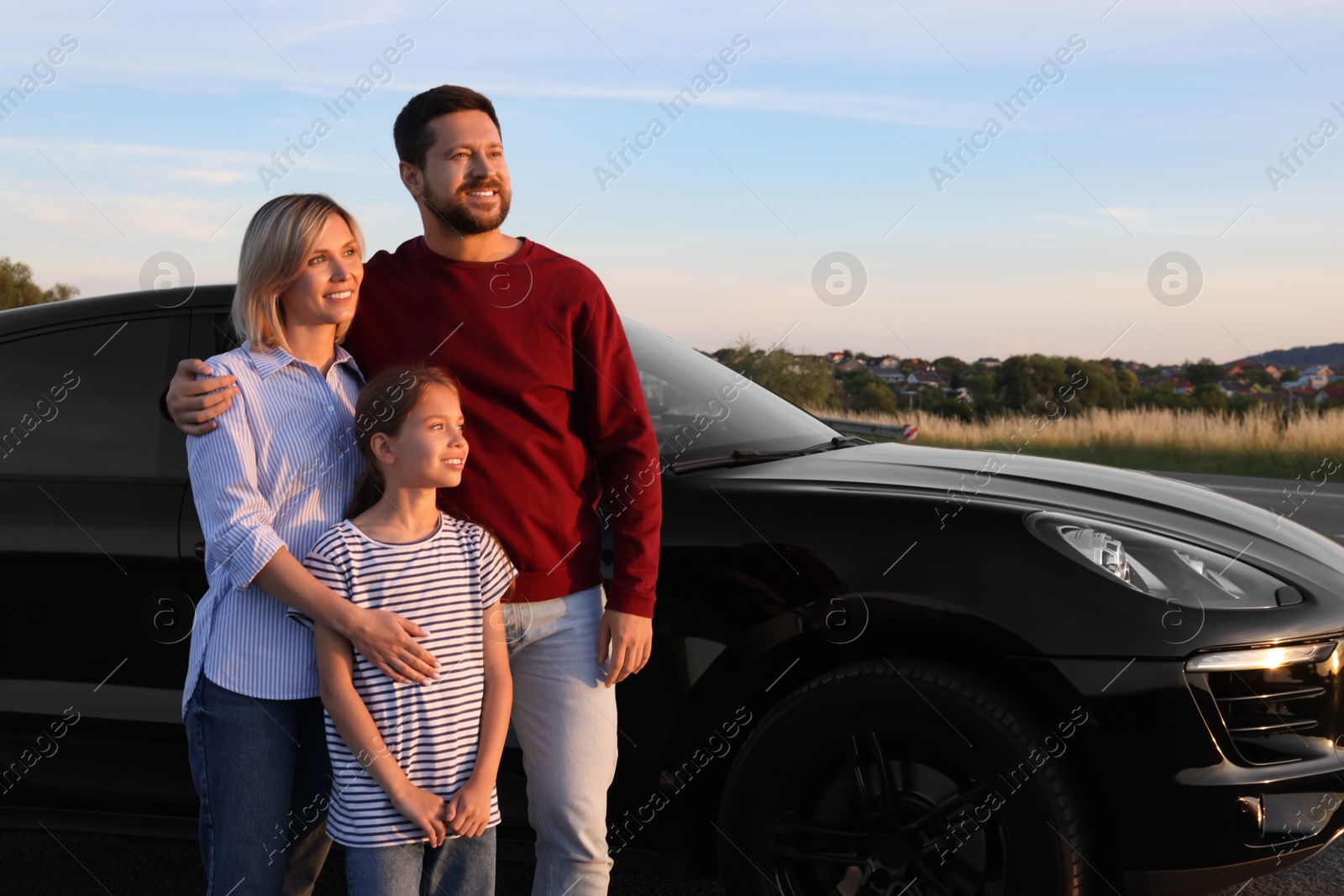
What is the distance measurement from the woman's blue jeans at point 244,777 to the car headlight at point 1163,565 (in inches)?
60.0

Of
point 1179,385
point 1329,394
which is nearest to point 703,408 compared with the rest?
point 1329,394

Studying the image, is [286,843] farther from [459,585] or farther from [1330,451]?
[1330,451]

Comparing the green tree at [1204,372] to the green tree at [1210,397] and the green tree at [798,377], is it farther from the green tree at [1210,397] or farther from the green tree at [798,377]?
the green tree at [798,377]

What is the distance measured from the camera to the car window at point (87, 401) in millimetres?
2699

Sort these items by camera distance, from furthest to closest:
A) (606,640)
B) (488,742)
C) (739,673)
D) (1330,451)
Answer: (1330,451) → (739,673) → (606,640) → (488,742)

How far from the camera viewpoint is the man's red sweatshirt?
6.83ft

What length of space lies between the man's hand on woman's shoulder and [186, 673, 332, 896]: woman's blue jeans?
44cm

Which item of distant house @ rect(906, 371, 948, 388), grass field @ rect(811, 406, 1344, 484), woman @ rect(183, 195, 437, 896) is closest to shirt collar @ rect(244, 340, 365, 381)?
woman @ rect(183, 195, 437, 896)

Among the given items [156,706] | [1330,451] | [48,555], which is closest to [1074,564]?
[156,706]

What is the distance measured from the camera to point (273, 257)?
6.31 ft

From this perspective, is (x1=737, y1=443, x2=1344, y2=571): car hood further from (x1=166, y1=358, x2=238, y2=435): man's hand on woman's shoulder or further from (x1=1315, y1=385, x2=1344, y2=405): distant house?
(x1=1315, y1=385, x2=1344, y2=405): distant house

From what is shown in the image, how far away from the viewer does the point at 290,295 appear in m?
1.98

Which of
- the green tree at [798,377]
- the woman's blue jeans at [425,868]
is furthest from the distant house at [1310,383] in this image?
the woman's blue jeans at [425,868]

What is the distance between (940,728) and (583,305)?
3.60ft
